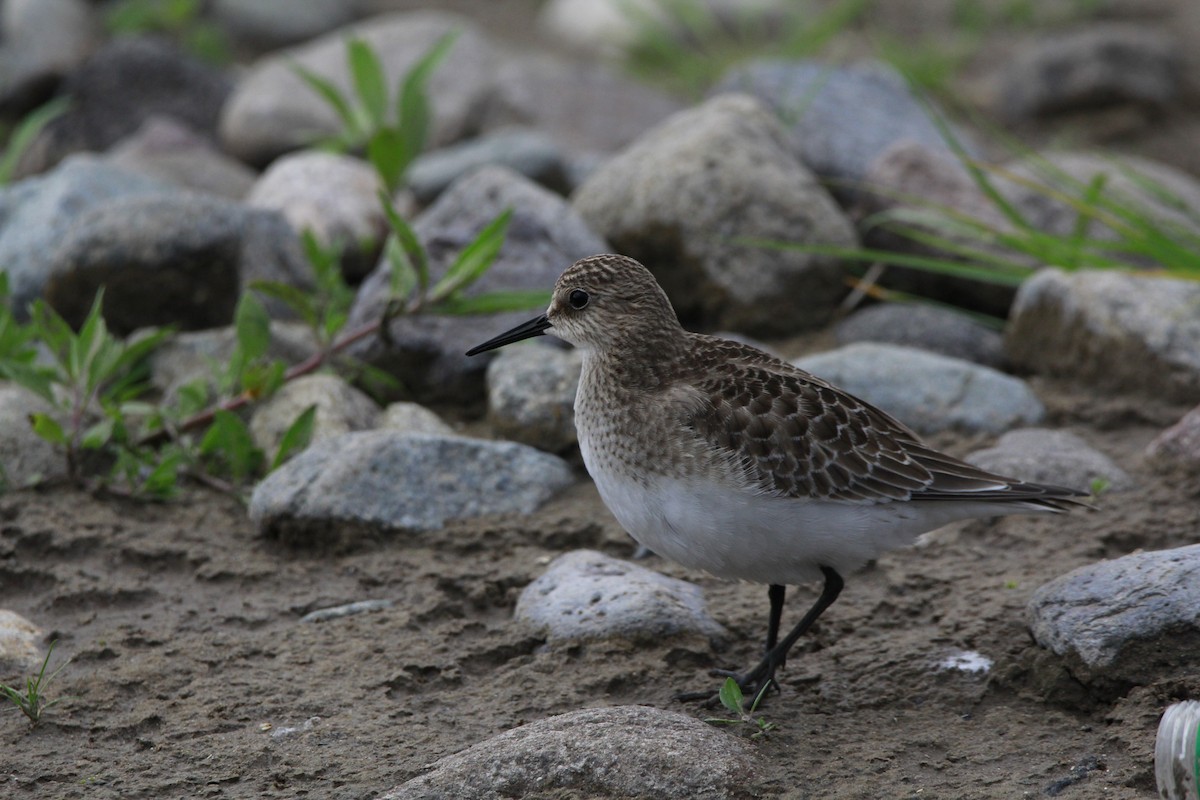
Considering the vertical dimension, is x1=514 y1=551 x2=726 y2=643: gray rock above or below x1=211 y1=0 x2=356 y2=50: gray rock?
below

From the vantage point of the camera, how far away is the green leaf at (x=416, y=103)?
777 cm

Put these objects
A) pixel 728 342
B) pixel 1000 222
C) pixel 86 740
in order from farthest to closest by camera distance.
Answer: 1. pixel 1000 222
2. pixel 728 342
3. pixel 86 740

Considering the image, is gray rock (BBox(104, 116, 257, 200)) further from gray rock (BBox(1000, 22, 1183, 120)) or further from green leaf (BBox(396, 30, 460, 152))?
gray rock (BBox(1000, 22, 1183, 120))

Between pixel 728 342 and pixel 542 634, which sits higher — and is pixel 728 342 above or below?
above

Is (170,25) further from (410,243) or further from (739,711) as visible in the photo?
(739,711)

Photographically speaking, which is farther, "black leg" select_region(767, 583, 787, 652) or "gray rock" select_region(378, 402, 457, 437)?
"gray rock" select_region(378, 402, 457, 437)

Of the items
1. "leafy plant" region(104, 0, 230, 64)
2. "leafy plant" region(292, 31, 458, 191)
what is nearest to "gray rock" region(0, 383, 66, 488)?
"leafy plant" region(292, 31, 458, 191)

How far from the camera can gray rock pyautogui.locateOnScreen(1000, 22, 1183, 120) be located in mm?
11078

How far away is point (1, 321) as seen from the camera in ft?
19.1

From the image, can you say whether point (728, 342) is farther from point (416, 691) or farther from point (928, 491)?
point (416, 691)

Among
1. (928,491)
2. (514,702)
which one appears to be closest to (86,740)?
(514,702)

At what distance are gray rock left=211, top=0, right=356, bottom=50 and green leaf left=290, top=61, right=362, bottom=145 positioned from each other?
12.3 feet

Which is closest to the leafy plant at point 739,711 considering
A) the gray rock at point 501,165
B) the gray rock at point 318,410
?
the gray rock at point 318,410

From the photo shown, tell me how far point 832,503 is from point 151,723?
2.23 metres
